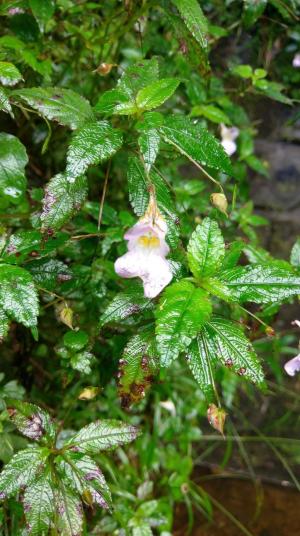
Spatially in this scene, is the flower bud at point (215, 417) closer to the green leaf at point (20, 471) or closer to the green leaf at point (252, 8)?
the green leaf at point (20, 471)

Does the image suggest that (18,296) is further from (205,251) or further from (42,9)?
(42,9)

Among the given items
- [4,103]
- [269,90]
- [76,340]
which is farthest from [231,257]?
[269,90]

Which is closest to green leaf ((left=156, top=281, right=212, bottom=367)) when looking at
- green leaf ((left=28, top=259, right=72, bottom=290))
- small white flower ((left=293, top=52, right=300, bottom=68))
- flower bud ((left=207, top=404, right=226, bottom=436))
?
flower bud ((left=207, top=404, right=226, bottom=436))

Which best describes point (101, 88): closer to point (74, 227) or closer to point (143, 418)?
point (74, 227)

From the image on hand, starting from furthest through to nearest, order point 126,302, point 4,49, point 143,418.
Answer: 1. point 143,418
2. point 4,49
3. point 126,302

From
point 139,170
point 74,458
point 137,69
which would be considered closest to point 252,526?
point 74,458
